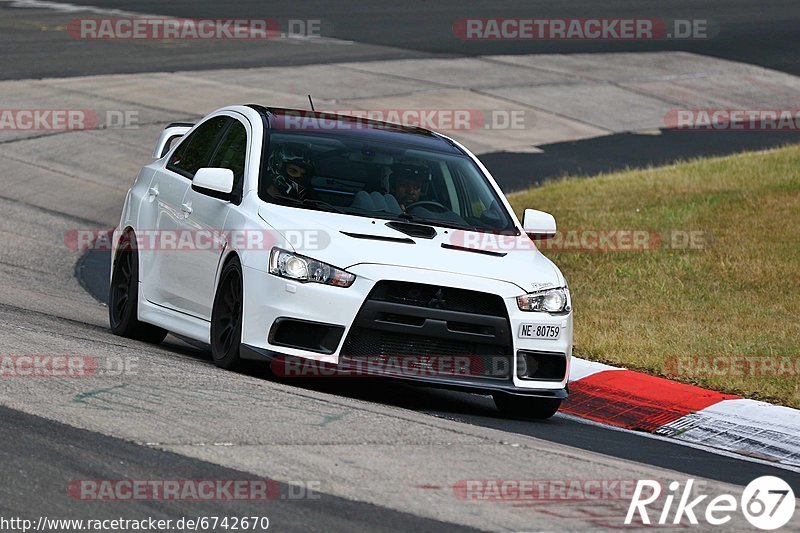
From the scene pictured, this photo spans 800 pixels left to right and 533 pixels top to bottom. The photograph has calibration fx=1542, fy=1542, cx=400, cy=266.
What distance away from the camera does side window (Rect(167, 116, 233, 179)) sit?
10.4 meters

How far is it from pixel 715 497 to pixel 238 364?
123 inches

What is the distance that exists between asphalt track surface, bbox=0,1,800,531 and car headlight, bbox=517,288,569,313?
708mm

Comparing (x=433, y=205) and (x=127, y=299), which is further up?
(x=433, y=205)

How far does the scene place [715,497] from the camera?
6.95 meters

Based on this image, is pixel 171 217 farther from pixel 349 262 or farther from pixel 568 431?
pixel 568 431

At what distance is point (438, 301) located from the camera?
8648 millimetres

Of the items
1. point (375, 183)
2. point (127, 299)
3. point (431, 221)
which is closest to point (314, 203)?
point (375, 183)

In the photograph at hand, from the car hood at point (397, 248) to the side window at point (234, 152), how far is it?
59 centimetres

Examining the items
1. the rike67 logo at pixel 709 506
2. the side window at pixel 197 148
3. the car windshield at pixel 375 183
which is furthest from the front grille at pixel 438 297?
the side window at pixel 197 148

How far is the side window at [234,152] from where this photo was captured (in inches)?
382

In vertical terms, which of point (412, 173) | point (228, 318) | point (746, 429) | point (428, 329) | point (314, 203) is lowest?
point (746, 429)

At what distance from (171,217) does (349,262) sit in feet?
6.65

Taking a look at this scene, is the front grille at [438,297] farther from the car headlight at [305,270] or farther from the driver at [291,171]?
the driver at [291,171]

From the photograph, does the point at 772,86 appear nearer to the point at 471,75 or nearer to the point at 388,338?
the point at 471,75
